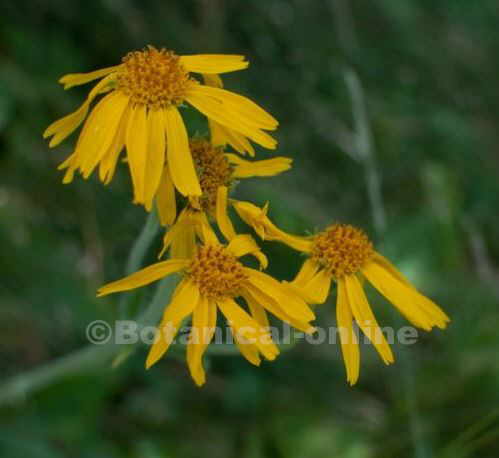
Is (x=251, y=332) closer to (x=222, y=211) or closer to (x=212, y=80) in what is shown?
(x=222, y=211)

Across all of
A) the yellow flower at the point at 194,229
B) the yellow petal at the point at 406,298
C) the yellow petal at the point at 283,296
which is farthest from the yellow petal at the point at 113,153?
the yellow petal at the point at 406,298

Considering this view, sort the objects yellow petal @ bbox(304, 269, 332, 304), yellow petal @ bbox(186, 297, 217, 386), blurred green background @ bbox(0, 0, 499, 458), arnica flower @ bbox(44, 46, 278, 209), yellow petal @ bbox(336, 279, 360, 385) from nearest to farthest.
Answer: yellow petal @ bbox(186, 297, 217, 386) → arnica flower @ bbox(44, 46, 278, 209) → yellow petal @ bbox(336, 279, 360, 385) → yellow petal @ bbox(304, 269, 332, 304) → blurred green background @ bbox(0, 0, 499, 458)

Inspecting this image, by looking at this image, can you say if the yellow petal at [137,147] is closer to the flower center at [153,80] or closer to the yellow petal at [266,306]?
the flower center at [153,80]

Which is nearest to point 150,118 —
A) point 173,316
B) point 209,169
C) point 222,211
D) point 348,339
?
point 209,169

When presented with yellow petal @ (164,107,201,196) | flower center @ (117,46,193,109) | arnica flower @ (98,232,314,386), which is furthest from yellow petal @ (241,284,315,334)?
flower center @ (117,46,193,109)

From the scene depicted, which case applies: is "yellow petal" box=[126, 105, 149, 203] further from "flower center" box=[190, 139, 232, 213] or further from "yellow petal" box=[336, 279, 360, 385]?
"yellow petal" box=[336, 279, 360, 385]

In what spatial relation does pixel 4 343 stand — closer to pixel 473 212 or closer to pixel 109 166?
pixel 109 166

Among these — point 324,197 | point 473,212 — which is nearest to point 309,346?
point 324,197
